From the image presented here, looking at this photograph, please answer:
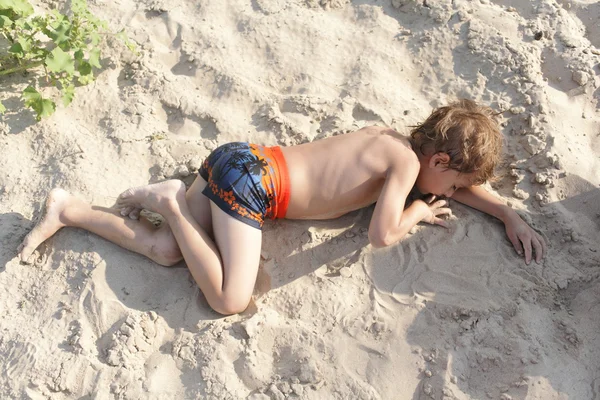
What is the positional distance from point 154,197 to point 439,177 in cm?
143

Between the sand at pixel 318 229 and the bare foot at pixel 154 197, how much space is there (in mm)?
204

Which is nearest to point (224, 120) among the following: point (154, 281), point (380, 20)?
point (154, 281)

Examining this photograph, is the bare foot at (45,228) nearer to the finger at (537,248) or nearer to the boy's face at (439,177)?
the boy's face at (439,177)

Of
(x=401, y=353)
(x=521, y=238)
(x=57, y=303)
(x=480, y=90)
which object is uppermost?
(x=480, y=90)

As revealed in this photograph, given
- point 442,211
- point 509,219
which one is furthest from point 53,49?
point 509,219

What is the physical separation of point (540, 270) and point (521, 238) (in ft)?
0.59

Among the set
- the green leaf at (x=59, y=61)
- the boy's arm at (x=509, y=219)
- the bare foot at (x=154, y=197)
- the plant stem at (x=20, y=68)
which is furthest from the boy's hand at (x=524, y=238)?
the plant stem at (x=20, y=68)

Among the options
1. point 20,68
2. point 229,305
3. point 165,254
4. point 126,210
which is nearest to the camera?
point 229,305

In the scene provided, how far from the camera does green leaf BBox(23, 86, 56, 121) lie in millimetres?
3143

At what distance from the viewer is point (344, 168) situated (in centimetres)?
285

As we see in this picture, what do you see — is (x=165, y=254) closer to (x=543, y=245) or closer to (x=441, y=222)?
(x=441, y=222)

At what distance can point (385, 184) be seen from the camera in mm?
2795

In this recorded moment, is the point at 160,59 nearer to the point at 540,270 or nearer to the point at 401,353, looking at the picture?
the point at 401,353

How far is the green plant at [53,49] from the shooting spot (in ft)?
10.3
